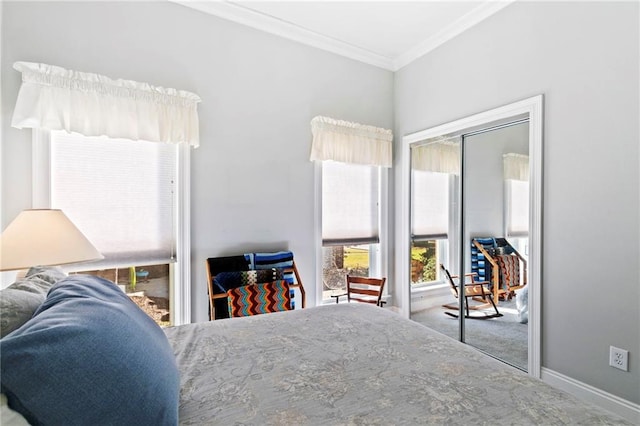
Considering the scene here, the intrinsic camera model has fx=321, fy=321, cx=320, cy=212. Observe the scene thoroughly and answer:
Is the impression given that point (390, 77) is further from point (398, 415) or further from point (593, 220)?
point (398, 415)

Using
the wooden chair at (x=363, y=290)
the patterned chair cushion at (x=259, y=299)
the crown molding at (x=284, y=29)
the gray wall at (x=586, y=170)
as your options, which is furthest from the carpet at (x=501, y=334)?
the crown molding at (x=284, y=29)

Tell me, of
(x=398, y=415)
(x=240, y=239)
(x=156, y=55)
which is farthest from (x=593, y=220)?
(x=156, y=55)

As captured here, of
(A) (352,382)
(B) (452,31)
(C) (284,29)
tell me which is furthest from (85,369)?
(B) (452,31)

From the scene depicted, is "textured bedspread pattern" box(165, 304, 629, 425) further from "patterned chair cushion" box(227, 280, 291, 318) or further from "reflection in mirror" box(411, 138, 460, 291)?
"reflection in mirror" box(411, 138, 460, 291)

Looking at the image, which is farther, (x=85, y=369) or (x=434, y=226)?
(x=434, y=226)

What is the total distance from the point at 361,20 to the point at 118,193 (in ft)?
8.18

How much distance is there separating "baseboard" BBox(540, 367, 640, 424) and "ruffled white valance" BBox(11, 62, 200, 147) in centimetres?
311

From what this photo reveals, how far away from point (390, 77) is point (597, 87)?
6.78 feet

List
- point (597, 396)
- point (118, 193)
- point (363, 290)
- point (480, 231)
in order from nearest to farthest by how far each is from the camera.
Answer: point (597, 396)
point (118, 193)
point (480, 231)
point (363, 290)

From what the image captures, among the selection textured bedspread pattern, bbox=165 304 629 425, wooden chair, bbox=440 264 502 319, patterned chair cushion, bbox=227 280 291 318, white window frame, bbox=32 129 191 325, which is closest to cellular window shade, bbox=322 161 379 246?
patterned chair cushion, bbox=227 280 291 318

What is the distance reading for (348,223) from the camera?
3402 millimetres

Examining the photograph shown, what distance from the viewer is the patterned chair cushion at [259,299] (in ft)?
8.07

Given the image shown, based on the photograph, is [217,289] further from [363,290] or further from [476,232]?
[476,232]

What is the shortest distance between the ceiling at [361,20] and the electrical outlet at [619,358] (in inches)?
102
